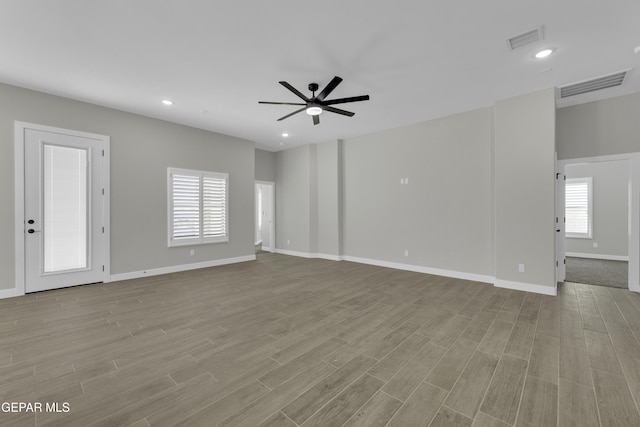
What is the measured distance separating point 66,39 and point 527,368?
5.55m

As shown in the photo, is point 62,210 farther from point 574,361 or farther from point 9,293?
point 574,361

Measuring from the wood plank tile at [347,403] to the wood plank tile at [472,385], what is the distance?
0.50 meters

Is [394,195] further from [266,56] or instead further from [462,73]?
[266,56]

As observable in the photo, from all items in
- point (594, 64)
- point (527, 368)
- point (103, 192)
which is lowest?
point (527, 368)

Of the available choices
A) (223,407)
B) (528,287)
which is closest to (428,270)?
(528,287)

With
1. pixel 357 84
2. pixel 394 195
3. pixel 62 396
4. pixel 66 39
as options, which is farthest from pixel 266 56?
pixel 394 195

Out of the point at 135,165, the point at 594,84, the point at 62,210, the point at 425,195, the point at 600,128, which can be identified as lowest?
the point at 62,210

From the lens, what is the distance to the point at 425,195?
565cm

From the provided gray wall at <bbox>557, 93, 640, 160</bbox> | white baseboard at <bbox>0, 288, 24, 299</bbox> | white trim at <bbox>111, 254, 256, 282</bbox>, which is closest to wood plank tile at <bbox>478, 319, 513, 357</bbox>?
gray wall at <bbox>557, 93, 640, 160</bbox>

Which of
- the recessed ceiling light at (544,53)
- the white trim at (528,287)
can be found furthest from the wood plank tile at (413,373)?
the recessed ceiling light at (544,53)

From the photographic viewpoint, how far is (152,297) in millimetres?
3986

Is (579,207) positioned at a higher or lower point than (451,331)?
higher

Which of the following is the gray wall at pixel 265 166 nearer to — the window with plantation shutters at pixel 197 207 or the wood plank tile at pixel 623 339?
the window with plantation shutters at pixel 197 207

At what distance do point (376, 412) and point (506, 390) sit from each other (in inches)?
39.7
